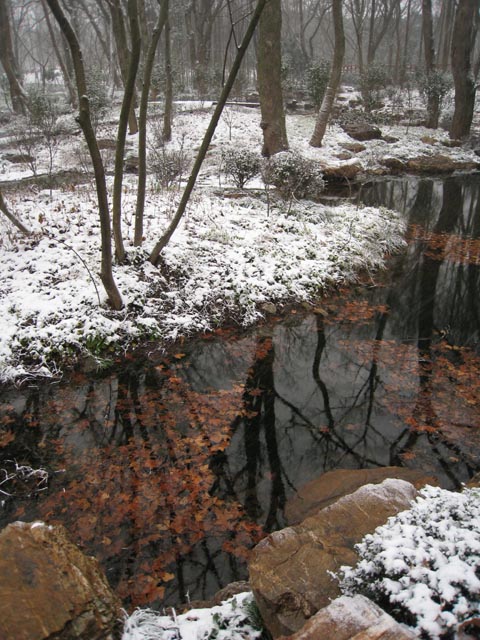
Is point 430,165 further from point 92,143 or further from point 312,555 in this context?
point 312,555

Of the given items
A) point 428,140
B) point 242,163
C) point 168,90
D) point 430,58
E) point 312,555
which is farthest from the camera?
point 430,58

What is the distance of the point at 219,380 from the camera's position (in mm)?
5281

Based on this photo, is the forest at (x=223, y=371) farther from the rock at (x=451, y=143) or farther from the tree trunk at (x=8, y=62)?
the tree trunk at (x=8, y=62)

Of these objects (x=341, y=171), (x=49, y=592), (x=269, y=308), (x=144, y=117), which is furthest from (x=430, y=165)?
(x=49, y=592)

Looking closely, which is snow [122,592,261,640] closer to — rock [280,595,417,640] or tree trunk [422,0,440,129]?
rock [280,595,417,640]

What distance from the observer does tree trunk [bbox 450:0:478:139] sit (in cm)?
1552

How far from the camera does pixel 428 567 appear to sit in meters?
1.83

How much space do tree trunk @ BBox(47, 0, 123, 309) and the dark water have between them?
3.65 feet

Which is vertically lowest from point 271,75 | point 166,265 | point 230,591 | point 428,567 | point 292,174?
point 230,591

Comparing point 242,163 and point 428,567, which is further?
point 242,163

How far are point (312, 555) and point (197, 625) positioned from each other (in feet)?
2.42

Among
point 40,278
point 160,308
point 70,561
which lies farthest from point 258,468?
point 40,278

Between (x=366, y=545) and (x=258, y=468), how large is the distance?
75.5 inches

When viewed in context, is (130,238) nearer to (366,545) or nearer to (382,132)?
(366,545)
